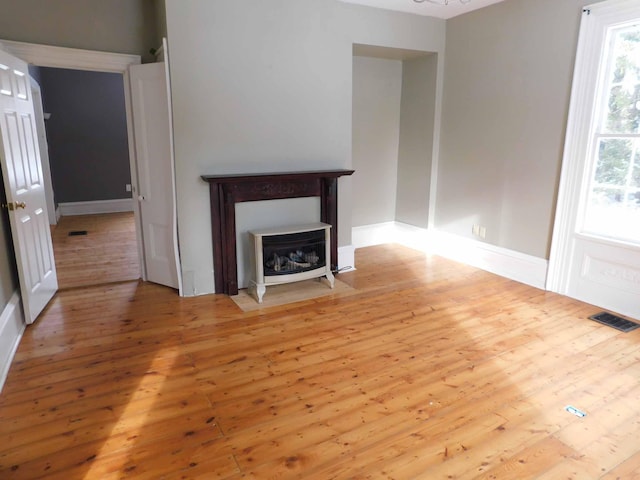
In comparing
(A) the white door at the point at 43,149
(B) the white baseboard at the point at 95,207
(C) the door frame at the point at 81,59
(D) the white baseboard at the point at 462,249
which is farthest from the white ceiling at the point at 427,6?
(B) the white baseboard at the point at 95,207

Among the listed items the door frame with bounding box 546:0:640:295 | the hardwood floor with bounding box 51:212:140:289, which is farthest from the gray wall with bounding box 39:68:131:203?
the door frame with bounding box 546:0:640:295

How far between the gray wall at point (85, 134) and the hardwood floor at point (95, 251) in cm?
67

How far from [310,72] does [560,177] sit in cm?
252

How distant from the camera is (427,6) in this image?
4398 millimetres

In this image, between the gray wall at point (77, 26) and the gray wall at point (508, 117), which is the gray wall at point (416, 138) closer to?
the gray wall at point (508, 117)

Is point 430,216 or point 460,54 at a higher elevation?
point 460,54

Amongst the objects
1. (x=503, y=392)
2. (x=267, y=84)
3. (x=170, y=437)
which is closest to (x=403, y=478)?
(x=503, y=392)

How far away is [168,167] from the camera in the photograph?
3787 mm

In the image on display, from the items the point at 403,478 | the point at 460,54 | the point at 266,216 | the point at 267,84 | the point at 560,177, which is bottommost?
the point at 403,478

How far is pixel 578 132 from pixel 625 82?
48 centimetres

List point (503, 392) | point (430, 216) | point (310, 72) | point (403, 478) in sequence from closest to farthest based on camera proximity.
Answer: point (403, 478) < point (503, 392) < point (310, 72) < point (430, 216)

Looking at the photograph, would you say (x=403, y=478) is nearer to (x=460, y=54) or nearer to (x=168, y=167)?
(x=168, y=167)

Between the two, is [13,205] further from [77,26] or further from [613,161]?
[613,161]

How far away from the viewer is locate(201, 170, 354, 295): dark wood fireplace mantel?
3.81m
